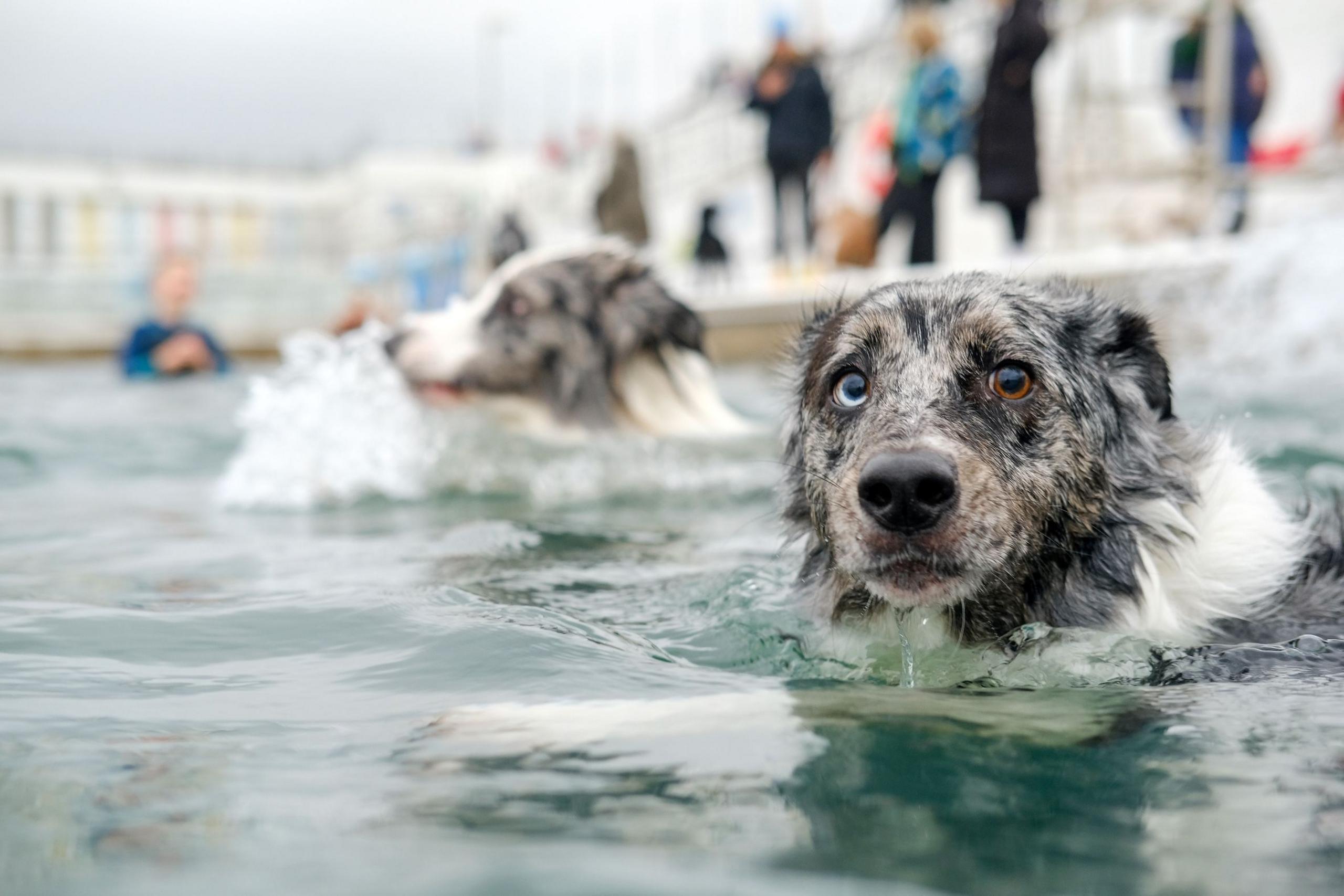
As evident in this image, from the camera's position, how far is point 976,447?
133 inches

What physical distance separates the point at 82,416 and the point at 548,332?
16.0 ft

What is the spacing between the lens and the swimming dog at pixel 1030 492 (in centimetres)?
331

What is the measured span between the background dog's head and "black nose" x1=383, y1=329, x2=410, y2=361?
0.01 meters

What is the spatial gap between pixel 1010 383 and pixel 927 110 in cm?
917

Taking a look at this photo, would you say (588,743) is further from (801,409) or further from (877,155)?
(877,155)

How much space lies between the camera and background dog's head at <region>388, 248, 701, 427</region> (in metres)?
7.46

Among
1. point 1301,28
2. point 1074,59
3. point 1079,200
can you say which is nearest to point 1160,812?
point 1074,59

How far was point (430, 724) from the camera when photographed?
2.88m

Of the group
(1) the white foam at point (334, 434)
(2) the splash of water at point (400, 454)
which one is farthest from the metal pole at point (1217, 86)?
(1) the white foam at point (334, 434)

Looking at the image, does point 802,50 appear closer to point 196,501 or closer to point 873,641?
point 196,501

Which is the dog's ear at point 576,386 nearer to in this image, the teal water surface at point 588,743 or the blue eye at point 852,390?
the teal water surface at point 588,743

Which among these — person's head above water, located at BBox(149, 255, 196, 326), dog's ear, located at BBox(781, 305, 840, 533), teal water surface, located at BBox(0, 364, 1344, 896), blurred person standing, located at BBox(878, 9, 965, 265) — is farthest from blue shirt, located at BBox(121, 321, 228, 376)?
dog's ear, located at BBox(781, 305, 840, 533)

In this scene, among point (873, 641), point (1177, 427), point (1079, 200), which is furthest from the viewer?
point (1079, 200)

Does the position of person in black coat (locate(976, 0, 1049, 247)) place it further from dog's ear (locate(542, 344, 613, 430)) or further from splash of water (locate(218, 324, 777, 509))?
dog's ear (locate(542, 344, 613, 430))
